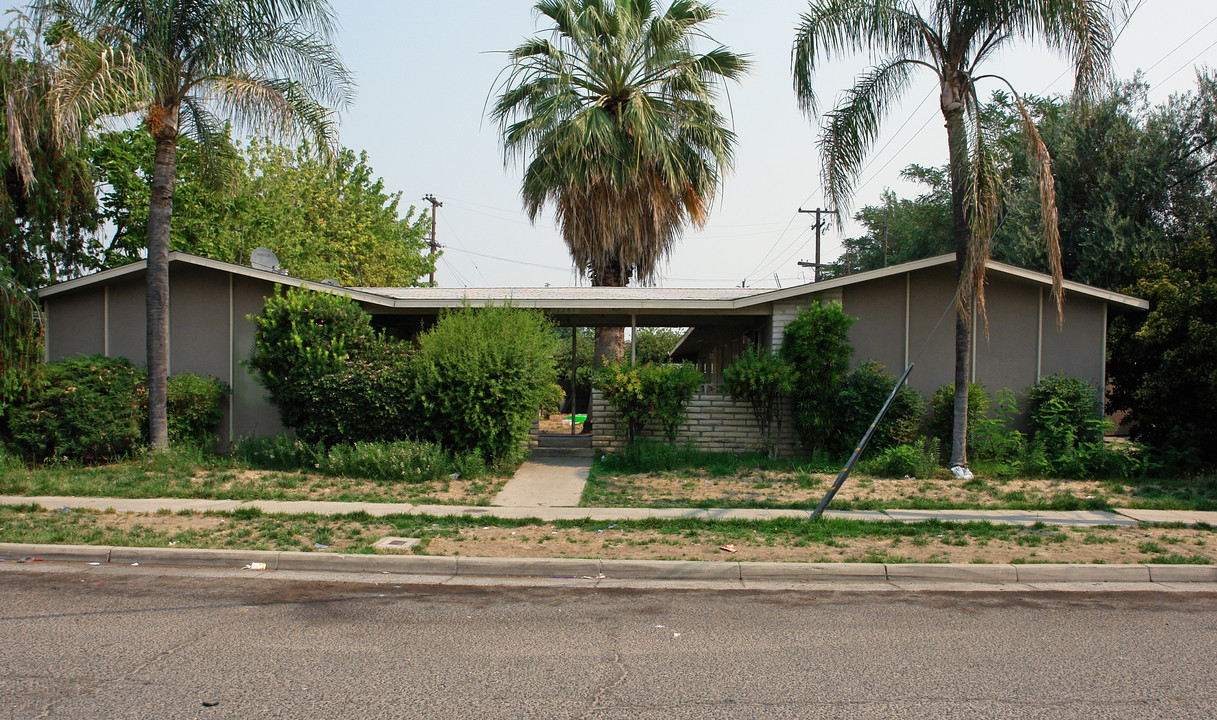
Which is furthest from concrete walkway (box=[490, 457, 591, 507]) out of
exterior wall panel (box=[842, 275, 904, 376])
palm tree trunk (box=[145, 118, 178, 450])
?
palm tree trunk (box=[145, 118, 178, 450])

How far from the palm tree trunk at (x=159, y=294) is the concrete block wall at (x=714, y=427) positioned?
7.22m

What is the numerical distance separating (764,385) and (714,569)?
6.43 meters

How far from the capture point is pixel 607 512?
31.1ft

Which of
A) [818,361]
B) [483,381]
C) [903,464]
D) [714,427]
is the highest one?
[818,361]

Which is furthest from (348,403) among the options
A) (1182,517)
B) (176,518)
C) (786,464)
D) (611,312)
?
(1182,517)

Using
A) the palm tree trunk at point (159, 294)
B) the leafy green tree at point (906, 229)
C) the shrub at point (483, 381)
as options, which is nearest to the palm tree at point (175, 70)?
the palm tree trunk at point (159, 294)

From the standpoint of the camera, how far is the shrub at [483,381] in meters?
11.9

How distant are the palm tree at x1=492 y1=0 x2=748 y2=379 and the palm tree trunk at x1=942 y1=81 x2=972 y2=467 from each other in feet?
20.5

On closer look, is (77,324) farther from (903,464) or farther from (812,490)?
(903,464)

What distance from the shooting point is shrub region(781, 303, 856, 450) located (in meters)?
12.9

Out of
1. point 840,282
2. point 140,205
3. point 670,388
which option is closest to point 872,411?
point 840,282

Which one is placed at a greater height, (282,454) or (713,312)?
(713,312)

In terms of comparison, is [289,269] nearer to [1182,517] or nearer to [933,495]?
[933,495]

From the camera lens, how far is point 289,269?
2777cm
